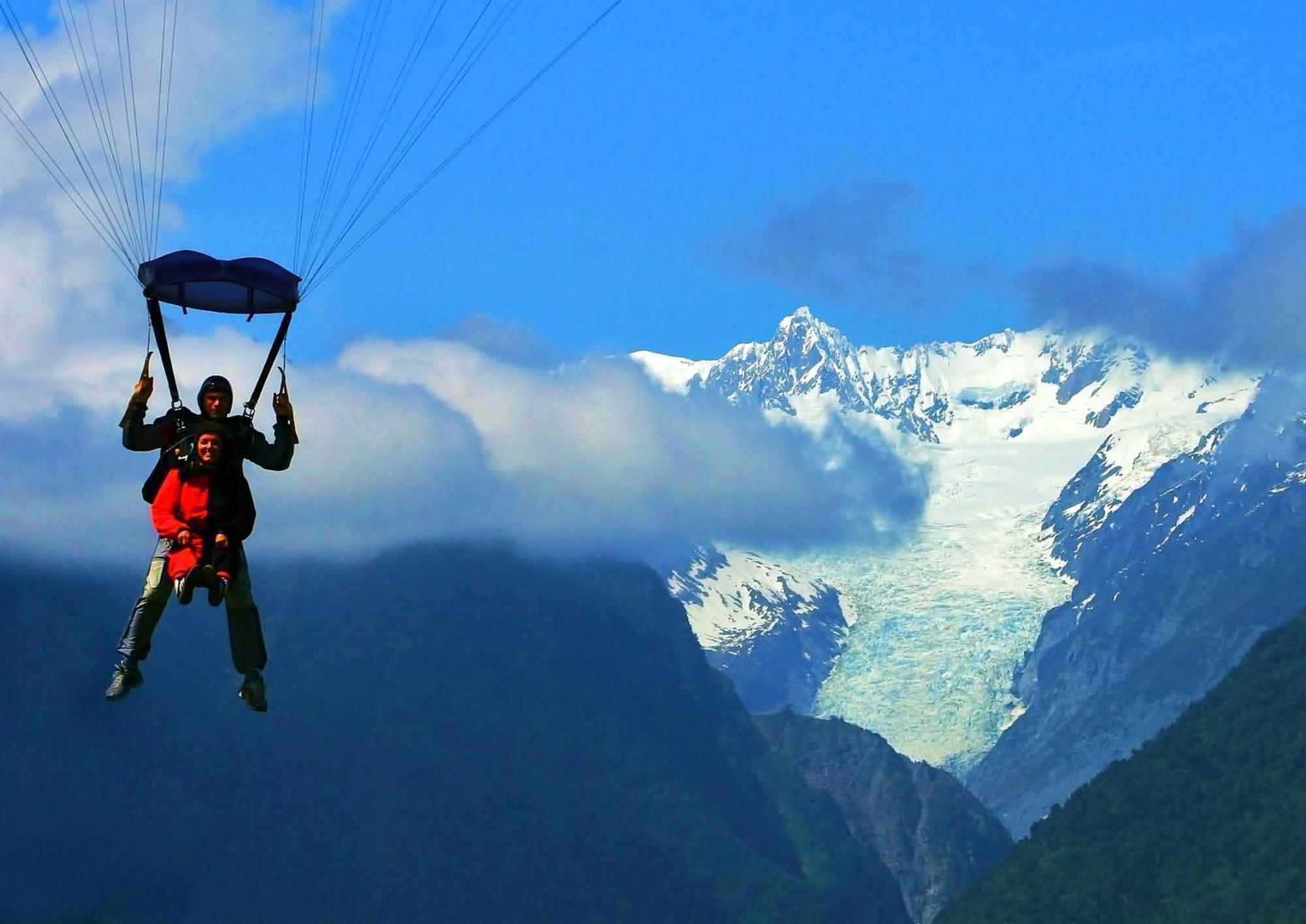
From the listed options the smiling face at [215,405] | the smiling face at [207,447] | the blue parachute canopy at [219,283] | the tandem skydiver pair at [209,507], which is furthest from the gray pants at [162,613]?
the blue parachute canopy at [219,283]

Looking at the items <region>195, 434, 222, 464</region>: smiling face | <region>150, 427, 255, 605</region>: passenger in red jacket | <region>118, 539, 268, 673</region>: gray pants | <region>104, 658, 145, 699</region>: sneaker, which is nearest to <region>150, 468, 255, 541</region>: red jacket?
<region>150, 427, 255, 605</region>: passenger in red jacket

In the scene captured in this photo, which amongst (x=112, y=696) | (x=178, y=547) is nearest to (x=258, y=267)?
(x=178, y=547)

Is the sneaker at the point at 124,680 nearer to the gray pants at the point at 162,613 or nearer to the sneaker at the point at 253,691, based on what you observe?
the gray pants at the point at 162,613

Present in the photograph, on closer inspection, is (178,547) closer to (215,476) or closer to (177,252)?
(215,476)

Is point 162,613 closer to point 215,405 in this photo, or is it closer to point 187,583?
point 187,583

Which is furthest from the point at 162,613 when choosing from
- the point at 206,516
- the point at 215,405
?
the point at 215,405

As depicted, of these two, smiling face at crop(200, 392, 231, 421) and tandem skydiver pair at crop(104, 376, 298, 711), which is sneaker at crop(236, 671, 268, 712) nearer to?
tandem skydiver pair at crop(104, 376, 298, 711)
